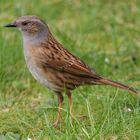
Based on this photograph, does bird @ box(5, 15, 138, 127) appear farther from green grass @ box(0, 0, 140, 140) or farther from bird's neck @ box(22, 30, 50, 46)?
green grass @ box(0, 0, 140, 140)

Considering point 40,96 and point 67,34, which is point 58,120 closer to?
point 40,96

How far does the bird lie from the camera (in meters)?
7.97

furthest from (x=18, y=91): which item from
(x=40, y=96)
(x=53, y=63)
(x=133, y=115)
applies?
(x=133, y=115)

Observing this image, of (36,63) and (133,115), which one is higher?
(36,63)

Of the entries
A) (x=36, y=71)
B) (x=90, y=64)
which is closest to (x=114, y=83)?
(x=36, y=71)

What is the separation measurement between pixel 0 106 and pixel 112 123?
1.68 m

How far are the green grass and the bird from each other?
22 centimetres

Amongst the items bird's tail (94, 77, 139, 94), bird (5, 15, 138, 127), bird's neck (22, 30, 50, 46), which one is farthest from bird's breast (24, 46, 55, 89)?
bird's tail (94, 77, 139, 94)

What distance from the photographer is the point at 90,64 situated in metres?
10.1

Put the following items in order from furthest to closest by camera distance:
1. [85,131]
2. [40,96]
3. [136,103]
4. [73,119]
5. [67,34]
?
[67,34] < [40,96] < [136,103] < [73,119] < [85,131]

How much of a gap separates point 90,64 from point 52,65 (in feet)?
6.82

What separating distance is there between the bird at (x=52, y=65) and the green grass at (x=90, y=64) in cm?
22

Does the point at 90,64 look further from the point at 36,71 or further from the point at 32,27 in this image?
the point at 36,71

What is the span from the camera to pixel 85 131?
23.4 ft
